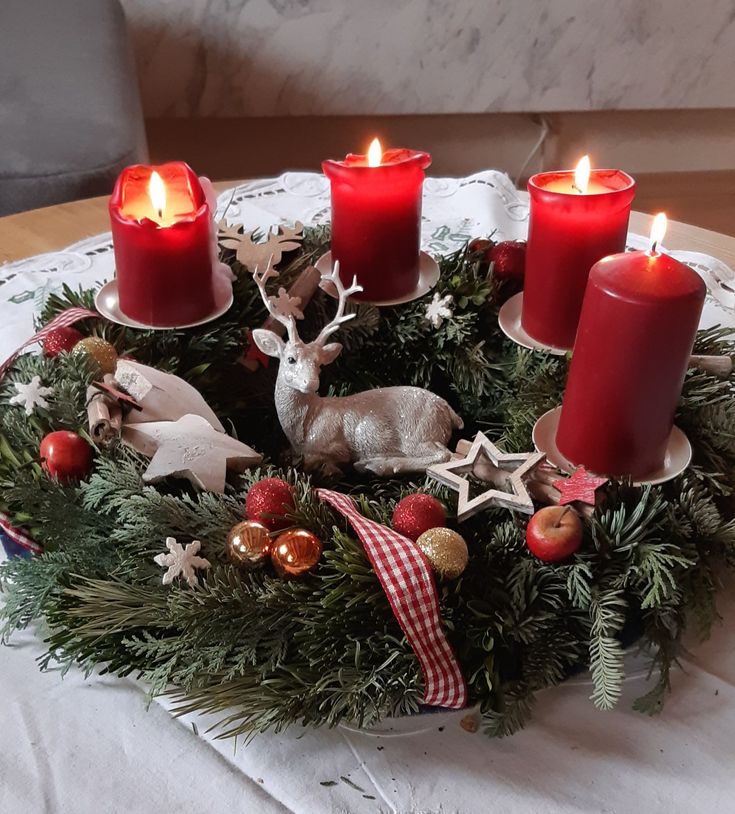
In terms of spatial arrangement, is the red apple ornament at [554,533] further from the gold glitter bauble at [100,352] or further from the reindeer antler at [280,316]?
the gold glitter bauble at [100,352]

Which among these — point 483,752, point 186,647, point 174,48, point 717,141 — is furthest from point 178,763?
point 717,141

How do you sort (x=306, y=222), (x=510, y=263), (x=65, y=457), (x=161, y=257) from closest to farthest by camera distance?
(x=65, y=457) → (x=161, y=257) → (x=510, y=263) → (x=306, y=222)

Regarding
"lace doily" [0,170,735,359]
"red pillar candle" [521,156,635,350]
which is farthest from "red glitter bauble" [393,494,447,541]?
"lace doily" [0,170,735,359]

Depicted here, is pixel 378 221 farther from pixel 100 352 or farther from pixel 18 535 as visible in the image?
pixel 18 535

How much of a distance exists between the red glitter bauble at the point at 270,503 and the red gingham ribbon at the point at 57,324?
310mm

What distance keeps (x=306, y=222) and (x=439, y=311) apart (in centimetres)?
53

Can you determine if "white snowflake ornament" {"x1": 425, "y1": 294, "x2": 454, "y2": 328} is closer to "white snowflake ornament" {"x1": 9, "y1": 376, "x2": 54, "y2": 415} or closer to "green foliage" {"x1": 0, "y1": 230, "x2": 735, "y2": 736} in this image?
"green foliage" {"x1": 0, "y1": 230, "x2": 735, "y2": 736}

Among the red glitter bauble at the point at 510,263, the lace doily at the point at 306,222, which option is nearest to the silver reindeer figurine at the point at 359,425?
the red glitter bauble at the point at 510,263

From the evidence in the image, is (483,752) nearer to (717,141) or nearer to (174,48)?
(174,48)

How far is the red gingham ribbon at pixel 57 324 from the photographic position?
2.62ft

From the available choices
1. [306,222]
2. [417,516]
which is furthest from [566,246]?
[306,222]

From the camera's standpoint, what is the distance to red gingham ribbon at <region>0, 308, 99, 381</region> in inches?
31.4

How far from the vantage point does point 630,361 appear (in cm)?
58

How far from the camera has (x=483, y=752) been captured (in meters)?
0.56
